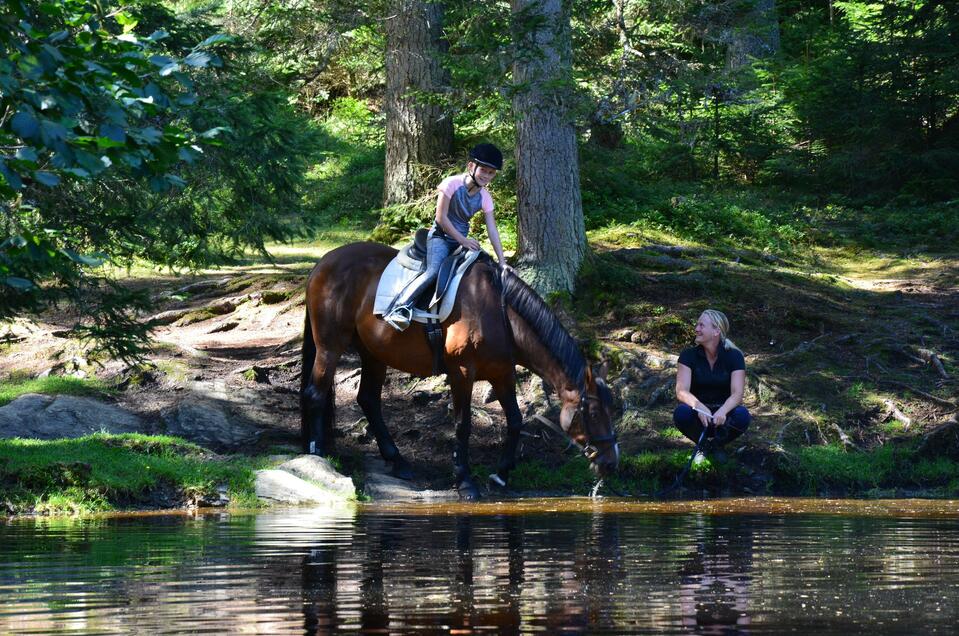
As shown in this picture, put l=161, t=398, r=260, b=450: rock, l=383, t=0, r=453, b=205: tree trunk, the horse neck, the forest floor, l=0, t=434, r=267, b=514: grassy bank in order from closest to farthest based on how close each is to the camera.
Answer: l=0, t=434, r=267, b=514: grassy bank < the horse neck < the forest floor < l=161, t=398, r=260, b=450: rock < l=383, t=0, r=453, b=205: tree trunk

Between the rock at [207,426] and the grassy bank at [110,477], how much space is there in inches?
42.2

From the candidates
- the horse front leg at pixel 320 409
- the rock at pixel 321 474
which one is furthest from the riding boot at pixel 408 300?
the rock at pixel 321 474

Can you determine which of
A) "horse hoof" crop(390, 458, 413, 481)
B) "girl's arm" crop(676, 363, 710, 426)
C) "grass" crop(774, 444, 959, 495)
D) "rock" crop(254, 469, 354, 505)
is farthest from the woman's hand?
"rock" crop(254, 469, 354, 505)

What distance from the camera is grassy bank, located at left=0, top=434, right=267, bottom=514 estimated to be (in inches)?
409

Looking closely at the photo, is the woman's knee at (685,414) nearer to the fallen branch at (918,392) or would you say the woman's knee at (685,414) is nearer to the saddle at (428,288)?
the saddle at (428,288)

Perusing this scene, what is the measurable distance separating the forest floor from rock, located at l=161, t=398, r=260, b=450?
138mm

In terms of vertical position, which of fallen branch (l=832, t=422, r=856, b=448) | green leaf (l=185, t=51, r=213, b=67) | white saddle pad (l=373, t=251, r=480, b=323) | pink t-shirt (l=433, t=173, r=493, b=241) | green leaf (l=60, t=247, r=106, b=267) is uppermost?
pink t-shirt (l=433, t=173, r=493, b=241)

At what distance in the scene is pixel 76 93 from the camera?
484 cm

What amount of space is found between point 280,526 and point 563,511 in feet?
8.04

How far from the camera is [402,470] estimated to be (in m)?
12.2

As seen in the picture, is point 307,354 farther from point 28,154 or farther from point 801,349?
point 28,154

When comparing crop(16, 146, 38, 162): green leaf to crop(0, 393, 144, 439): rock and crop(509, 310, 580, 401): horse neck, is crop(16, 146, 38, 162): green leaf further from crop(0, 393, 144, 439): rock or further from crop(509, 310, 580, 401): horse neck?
crop(0, 393, 144, 439): rock

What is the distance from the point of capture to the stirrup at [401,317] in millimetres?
11758

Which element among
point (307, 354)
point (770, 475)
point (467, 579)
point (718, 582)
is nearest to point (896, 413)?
point (770, 475)
